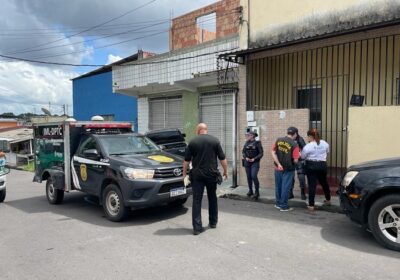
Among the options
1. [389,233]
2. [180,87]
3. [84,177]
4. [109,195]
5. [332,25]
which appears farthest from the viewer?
[180,87]

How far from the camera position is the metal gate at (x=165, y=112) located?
15781 millimetres

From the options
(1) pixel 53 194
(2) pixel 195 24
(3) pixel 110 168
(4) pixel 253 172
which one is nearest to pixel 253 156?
(4) pixel 253 172

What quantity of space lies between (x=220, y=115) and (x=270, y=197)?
543cm

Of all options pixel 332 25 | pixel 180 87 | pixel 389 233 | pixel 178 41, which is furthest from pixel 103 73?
pixel 389 233

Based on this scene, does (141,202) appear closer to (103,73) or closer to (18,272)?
(18,272)

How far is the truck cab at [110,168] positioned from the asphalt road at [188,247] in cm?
48

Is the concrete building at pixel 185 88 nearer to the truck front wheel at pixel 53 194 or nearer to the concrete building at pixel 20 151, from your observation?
the truck front wheel at pixel 53 194

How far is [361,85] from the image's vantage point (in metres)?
9.87

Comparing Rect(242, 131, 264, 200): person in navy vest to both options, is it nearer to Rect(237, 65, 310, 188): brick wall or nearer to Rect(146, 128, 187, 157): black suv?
Rect(237, 65, 310, 188): brick wall

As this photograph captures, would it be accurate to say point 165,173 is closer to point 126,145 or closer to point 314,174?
point 126,145

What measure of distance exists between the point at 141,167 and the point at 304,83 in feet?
20.0

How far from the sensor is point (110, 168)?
7.23 metres

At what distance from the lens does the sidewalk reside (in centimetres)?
774

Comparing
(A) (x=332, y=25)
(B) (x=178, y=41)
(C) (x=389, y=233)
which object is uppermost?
(B) (x=178, y=41)
